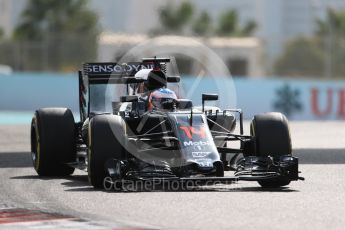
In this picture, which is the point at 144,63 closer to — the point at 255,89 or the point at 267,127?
the point at 267,127

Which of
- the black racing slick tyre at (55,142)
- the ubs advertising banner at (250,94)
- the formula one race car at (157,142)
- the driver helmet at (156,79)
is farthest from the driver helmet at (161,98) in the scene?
the ubs advertising banner at (250,94)

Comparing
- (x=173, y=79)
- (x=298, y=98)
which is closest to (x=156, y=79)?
(x=173, y=79)

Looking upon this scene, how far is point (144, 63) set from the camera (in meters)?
16.0

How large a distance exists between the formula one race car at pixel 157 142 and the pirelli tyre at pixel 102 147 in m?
0.01

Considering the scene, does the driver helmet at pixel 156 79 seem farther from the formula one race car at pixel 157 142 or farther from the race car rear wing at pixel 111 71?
the race car rear wing at pixel 111 71

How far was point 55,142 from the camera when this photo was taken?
14.9 meters

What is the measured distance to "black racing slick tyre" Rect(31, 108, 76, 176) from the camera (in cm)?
1486

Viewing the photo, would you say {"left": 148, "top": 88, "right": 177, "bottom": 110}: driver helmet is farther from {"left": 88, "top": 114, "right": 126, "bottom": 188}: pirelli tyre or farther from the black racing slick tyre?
the black racing slick tyre

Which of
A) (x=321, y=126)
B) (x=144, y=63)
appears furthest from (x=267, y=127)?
(x=321, y=126)

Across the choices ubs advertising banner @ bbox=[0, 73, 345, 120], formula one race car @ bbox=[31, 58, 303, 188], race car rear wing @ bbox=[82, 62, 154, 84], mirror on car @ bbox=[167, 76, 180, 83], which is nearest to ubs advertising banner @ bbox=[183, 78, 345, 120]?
ubs advertising banner @ bbox=[0, 73, 345, 120]

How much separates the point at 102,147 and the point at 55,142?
2.05m

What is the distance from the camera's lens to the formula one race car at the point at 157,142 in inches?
507

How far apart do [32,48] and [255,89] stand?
9.39m

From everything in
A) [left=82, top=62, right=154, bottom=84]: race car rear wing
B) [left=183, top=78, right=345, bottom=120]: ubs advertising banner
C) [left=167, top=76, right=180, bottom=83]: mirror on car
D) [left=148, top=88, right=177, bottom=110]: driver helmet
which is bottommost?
[left=183, top=78, right=345, bottom=120]: ubs advertising banner
